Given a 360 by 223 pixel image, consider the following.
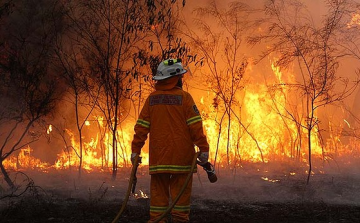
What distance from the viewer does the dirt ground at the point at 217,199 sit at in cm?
662

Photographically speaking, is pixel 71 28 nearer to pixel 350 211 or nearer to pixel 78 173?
pixel 78 173

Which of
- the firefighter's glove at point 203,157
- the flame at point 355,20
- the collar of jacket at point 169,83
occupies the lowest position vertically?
the firefighter's glove at point 203,157

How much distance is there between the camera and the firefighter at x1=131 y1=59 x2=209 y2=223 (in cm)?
533

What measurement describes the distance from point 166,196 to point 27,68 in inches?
172

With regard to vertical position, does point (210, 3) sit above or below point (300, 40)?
above

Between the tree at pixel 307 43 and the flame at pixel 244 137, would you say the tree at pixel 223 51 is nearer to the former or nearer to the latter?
the flame at pixel 244 137

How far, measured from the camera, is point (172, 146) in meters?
5.34

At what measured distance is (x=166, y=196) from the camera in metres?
5.45

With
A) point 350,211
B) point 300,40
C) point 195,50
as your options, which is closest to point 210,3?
point 195,50

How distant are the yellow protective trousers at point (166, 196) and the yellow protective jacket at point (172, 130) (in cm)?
12

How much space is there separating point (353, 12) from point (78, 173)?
5783 millimetres

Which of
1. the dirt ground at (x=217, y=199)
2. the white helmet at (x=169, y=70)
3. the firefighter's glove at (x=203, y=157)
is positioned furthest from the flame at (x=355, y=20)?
the firefighter's glove at (x=203, y=157)

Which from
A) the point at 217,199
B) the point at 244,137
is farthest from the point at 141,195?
the point at 244,137

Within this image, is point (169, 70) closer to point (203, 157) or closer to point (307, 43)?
point (203, 157)
